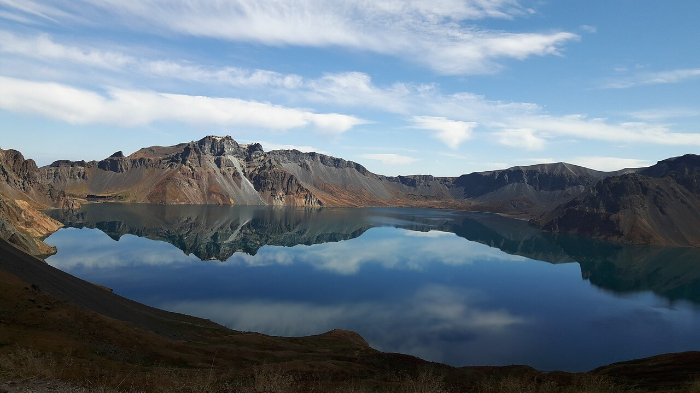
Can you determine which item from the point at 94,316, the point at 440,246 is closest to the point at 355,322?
the point at 94,316

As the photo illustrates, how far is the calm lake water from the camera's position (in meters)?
59.7

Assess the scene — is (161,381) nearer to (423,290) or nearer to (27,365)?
(27,365)

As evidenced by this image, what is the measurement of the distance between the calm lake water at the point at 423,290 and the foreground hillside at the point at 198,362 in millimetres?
11999

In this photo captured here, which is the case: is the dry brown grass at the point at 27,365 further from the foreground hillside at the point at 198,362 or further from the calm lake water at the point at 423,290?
the calm lake water at the point at 423,290

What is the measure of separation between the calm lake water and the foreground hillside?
11999mm

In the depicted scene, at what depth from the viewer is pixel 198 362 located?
33688 mm

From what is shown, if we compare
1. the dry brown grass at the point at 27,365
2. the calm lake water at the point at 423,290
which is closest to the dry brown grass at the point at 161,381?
the dry brown grass at the point at 27,365

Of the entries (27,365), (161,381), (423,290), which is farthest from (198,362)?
(423,290)

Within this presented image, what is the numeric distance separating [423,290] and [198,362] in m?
63.8

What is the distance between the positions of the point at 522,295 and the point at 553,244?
118 m

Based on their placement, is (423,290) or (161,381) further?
(423,290)

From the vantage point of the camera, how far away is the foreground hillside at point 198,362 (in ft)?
78.4

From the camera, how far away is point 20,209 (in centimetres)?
12988

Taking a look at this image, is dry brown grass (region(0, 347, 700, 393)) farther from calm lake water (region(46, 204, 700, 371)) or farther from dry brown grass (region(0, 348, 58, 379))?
calm lake water (region(46, 204, 700, 371))
